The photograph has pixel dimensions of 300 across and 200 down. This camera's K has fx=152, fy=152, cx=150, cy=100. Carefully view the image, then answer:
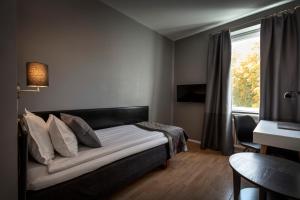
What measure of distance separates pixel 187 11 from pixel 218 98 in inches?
72.4

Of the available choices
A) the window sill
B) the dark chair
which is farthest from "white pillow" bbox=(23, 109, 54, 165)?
the window sill

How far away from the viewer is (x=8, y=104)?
1.05 meters

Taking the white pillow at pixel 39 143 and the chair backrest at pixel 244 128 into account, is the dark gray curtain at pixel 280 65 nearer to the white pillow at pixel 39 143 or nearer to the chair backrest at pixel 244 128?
the chair backrest at pixel 244 128

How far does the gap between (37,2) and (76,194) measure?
2.33 m

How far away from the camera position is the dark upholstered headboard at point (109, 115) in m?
2.37

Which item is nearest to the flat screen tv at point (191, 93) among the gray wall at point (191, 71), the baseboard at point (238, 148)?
the gray wall at point (191, 71)

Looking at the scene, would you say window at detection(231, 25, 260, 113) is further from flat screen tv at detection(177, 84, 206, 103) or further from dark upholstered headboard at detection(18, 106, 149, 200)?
dark upholstered headboard at detection(18, 106, 149, 200)

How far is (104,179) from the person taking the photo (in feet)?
5.10

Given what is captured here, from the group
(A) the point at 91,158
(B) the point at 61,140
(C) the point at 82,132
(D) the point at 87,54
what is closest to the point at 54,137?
(B) the point at 61,140

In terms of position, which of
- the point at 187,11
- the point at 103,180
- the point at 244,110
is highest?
the point at 187,11

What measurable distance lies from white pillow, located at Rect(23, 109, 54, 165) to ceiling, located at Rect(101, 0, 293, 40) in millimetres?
2307

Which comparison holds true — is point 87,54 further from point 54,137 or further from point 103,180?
point 103,180

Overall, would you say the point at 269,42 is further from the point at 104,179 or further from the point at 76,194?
the point at 76,194

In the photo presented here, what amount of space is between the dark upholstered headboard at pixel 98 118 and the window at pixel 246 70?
203 cm
